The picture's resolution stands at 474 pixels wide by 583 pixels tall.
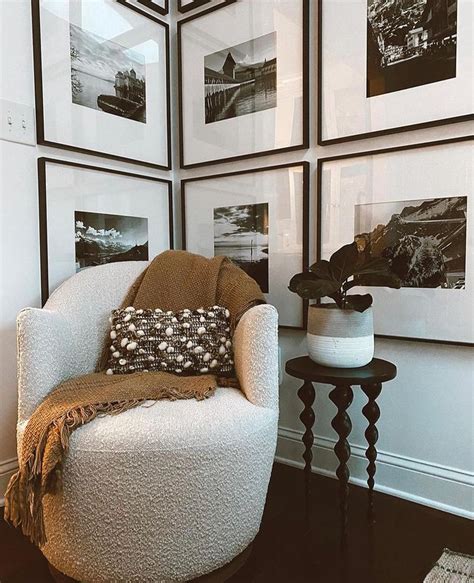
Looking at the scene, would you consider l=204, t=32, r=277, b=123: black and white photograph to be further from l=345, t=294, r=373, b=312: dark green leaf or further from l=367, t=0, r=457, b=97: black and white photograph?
l=345, t=294, r=373, b=312: dark green leaf

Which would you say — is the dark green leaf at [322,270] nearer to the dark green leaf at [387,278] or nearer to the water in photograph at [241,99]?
the dark green leaf at [387,278]

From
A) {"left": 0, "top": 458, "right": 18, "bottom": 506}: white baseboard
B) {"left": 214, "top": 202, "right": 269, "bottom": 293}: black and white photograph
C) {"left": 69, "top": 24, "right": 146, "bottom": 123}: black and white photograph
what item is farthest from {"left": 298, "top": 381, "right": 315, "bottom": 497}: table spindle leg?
{"left": 69, "top": 24, "right": 146, "bottom": 123}: black and white photograph

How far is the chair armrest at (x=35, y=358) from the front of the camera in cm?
128

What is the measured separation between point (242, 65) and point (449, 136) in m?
1.00

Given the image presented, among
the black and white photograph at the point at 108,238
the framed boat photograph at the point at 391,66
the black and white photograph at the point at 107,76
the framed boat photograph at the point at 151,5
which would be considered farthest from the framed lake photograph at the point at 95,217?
the framed boat photograph at the point at 391,66

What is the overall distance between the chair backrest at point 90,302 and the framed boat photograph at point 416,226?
2.96 feet

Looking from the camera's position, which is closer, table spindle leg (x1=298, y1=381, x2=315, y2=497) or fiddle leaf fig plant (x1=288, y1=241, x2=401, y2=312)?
fiddle leaf fig plant (x1=288, y1=241, x2=401, y2=312)

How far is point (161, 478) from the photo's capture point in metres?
1.13

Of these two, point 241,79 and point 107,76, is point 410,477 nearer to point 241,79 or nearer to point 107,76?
point 241,79

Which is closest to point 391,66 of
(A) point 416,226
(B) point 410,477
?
(A) point 416,226

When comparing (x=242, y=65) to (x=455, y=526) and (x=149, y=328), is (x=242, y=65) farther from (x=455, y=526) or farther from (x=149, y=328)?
(x=455, y=526)

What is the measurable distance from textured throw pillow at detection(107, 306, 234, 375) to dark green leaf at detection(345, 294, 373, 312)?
44cm

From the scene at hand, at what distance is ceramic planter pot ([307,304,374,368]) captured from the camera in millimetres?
1462

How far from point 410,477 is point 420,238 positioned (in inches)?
35.9
